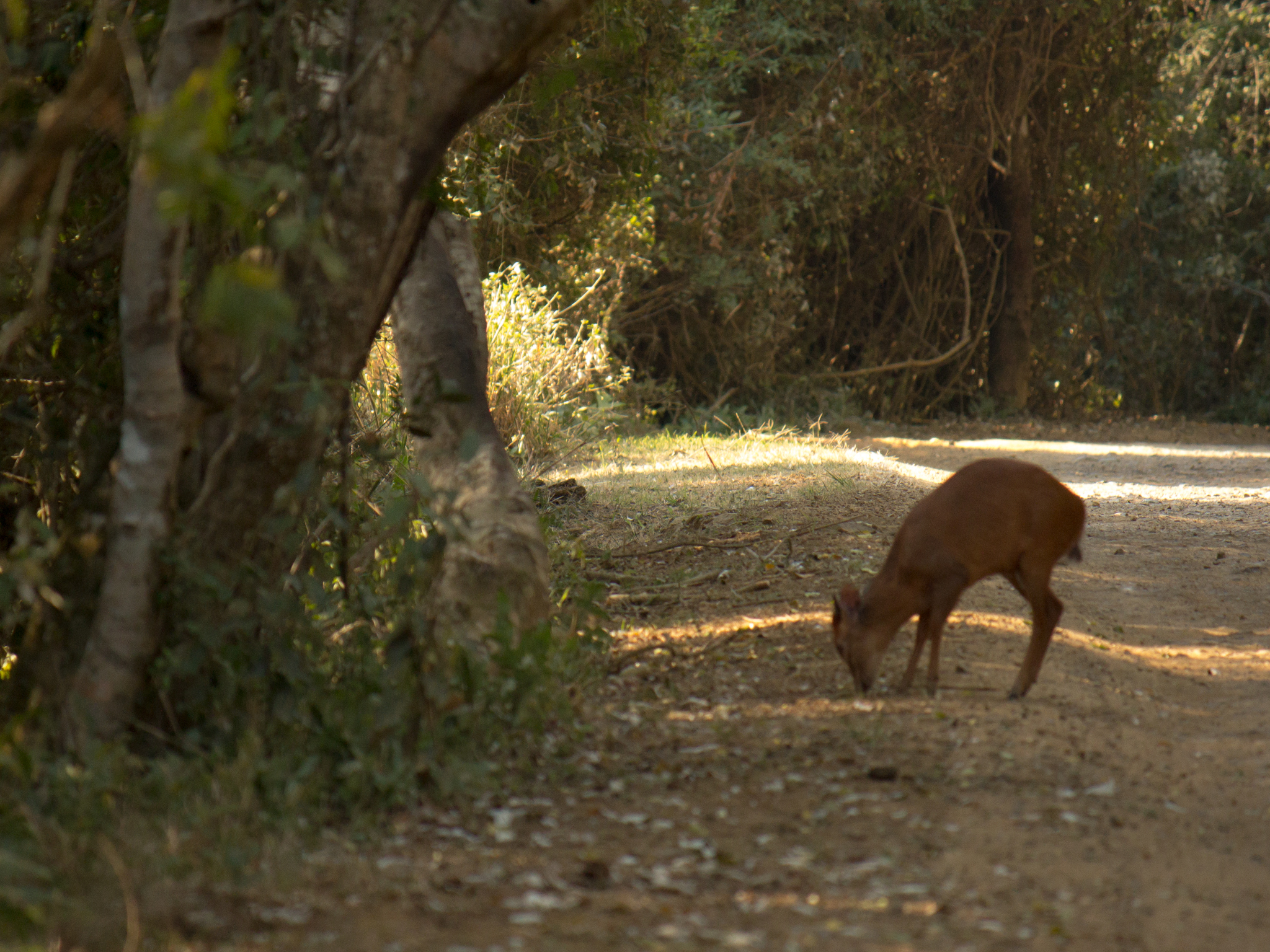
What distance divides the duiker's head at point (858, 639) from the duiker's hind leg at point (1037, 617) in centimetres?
49

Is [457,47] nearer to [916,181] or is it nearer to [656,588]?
[656,588]

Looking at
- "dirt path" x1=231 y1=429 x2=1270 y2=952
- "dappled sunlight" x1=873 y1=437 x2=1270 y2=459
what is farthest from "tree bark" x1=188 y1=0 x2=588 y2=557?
"dappled sunlight" x1=873 y1=437 x2=1270 y2=459

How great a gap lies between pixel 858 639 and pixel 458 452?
4.84ft

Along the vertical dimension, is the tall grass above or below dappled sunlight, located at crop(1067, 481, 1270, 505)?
above

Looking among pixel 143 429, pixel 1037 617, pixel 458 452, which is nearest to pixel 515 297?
pixel 458 452

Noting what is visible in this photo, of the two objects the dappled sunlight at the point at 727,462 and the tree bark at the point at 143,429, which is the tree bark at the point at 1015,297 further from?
the tree bark at the point at 143,429

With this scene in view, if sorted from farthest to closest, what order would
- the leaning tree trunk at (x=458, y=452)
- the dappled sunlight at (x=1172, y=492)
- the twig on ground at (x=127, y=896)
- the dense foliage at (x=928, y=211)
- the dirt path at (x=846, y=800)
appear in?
the dense foliage at (x=928, y=211) < the dappled sunlight at (x=1172, y=492) < the leaning tree trunk at (x=458, y=452) < the dirt path at (x=846, y=800) < the twig on ground at (x=127, y=896)

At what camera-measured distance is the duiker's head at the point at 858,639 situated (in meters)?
4.13

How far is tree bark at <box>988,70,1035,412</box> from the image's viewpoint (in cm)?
1595

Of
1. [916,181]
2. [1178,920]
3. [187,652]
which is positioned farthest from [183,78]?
[916,181]

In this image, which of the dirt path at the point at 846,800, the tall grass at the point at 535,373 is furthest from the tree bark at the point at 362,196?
the tall grass at the point at 535,373

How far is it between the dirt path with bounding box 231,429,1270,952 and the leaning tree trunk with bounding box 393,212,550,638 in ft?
1.69

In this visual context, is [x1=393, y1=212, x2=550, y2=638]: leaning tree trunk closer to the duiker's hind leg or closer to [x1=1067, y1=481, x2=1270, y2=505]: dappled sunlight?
the duiker's hind leg

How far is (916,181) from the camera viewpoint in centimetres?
1533
